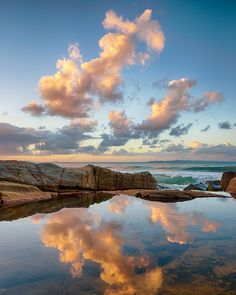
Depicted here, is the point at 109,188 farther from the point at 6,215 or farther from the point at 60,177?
the point at 6,215

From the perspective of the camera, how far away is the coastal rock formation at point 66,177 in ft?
52.9

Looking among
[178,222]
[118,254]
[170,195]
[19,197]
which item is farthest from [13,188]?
[118,254]

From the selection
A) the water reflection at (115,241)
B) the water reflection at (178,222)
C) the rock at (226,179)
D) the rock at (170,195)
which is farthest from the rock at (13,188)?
the rock at (226,179)

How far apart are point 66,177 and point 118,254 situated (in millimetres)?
11865

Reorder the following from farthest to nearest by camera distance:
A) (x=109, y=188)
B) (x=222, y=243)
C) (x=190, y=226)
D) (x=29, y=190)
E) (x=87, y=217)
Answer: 1. (x=109, y=188)
2. (x=29, y=190)
3. (x=87, y=217)
4. (x=190, y=226)
5. (x=222, y=243)

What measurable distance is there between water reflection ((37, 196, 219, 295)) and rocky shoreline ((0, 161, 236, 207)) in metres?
3.61

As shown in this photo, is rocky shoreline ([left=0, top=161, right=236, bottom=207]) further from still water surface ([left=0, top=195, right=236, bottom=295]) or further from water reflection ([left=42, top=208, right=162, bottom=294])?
water reflection ([left=42, top=208, right=162, bottom=294])

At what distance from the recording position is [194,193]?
16.1 m

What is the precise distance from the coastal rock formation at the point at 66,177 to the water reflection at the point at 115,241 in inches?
234

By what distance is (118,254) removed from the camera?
5621mm

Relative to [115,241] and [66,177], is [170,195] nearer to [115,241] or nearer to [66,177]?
[66,177]

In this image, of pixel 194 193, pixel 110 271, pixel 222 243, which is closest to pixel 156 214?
pixel 222 243

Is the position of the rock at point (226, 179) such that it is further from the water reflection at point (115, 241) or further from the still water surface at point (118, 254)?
the still water surface at point (118, 254)

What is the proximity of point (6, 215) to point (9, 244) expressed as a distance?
3524 millimetres
